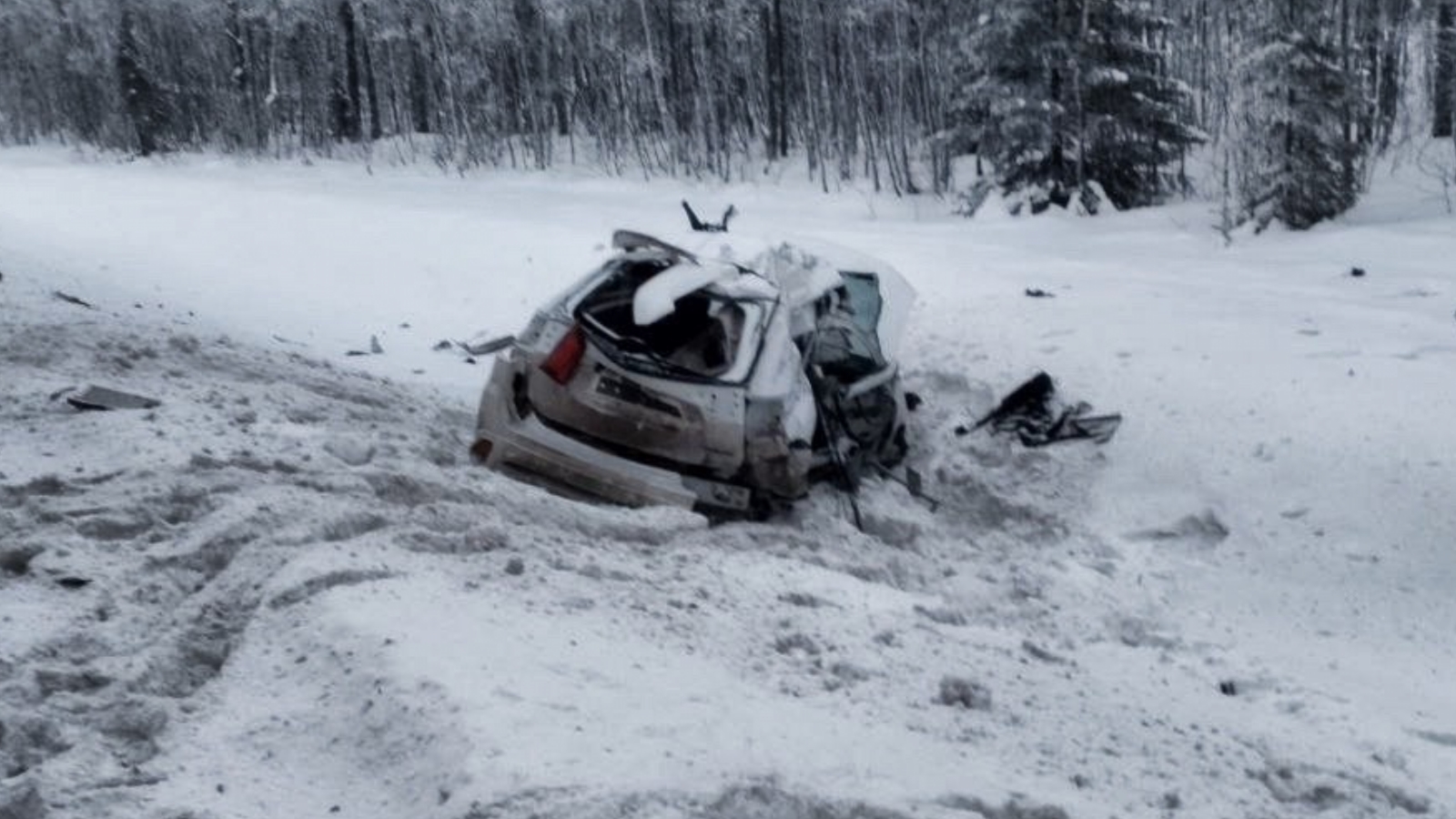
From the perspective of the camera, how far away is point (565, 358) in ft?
22.9

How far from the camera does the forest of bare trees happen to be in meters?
18.2

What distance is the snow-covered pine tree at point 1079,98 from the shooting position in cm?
2152

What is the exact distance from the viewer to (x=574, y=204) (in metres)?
25.3

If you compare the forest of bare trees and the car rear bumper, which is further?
the forest of bare trees

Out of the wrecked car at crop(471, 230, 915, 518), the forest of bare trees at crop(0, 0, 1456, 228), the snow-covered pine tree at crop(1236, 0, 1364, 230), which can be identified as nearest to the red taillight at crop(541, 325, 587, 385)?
the wrecked car at crop(471, 230, 915, 518)

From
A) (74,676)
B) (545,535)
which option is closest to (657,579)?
(545,535)

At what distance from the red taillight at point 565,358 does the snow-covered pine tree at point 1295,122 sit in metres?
13.2

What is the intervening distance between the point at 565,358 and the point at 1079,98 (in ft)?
55.3

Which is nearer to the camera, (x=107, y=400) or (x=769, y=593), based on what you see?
(x=769, y=593)

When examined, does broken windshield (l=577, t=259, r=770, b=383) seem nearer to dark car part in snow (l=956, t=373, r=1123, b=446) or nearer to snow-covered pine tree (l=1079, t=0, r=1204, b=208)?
dark car part in snow (l=956, t=373, r=1123, b=446)

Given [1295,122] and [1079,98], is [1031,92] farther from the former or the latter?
[1295,122]

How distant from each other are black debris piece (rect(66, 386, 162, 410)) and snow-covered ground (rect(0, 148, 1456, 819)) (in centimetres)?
20

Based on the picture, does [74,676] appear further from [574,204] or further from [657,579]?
[574,204]

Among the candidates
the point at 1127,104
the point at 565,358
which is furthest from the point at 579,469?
the point at 1127,104
